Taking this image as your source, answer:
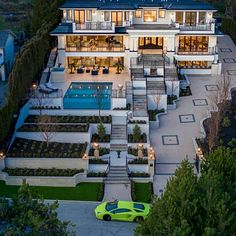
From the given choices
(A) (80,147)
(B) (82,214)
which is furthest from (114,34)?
(B) (82,214)

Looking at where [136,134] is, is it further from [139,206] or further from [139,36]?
[139,36]

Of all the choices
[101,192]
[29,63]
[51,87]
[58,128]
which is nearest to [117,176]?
[101,192]

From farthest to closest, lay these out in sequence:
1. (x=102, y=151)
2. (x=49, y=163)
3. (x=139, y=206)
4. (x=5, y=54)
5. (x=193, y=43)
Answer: (x=5, y=54) < (x=193, y=43) < (x=102, y=151) < (x=49, y=163) < (x=139, y=206)

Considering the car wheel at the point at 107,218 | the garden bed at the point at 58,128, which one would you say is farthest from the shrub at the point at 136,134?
the car wheel at the point at 107,218

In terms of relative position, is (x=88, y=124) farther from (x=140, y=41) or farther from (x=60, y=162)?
(x=140, y=41)

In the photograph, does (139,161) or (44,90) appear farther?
(44,90)

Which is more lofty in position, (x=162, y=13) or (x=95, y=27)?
(x=162, y=13)

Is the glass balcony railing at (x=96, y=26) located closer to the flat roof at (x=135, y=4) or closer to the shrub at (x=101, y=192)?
the flat roof at (x=135, y=4)

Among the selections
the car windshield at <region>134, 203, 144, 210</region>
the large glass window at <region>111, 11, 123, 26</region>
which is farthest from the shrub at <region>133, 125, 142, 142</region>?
the large glass window at <region>111, 11, 123, 26</region>
